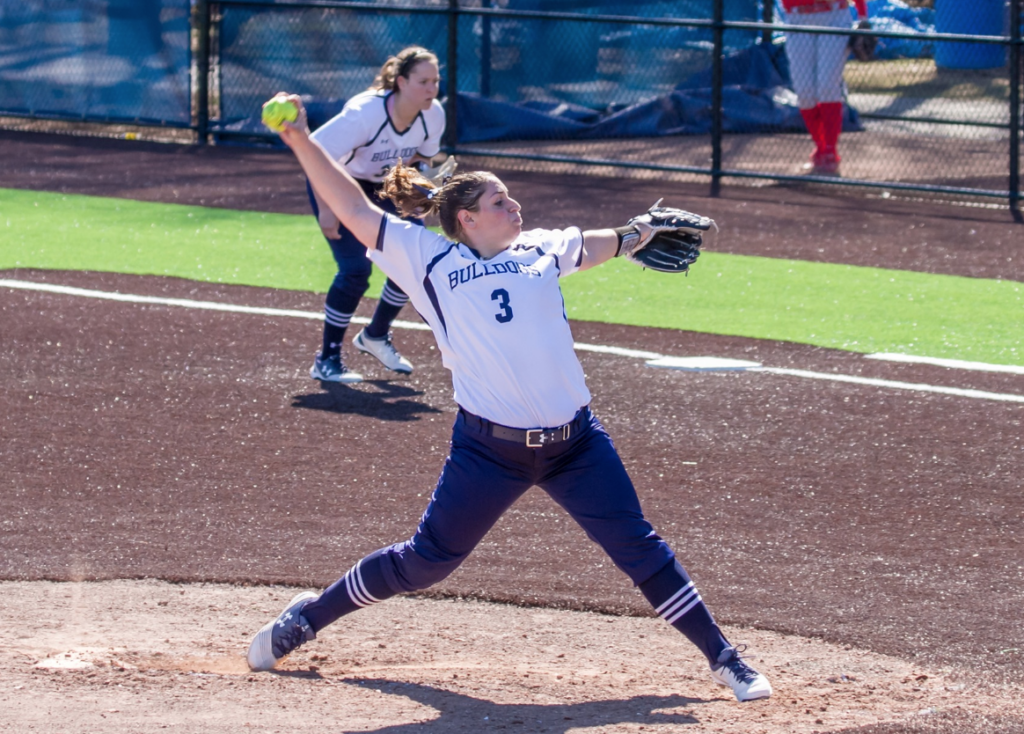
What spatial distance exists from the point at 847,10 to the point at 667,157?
2.85 meters

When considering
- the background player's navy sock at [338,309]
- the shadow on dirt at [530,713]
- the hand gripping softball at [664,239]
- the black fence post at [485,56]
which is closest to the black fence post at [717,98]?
the black fence post at [485,56]

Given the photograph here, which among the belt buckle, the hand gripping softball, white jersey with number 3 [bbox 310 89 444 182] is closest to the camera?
the belt buckle

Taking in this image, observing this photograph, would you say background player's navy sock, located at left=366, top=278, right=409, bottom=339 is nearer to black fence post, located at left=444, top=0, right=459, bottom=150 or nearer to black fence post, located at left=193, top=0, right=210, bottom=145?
black fence post, located at left=444, top=0, right=459, bottom=150

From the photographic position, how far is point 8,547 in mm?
6082

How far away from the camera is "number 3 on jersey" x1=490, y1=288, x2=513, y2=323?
15.1 feet

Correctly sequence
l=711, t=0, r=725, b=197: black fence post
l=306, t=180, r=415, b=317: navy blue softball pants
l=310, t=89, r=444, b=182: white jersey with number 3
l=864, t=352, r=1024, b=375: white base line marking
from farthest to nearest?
l=711, t=0, r=725, b=197: black fence post → l=864, t=352, r=1024, b=375: white base line marking → l=306, t=180, r=415, b=317: navy blue softball pants → l=310, t=89, r=444, b=182: white jersey with number 3

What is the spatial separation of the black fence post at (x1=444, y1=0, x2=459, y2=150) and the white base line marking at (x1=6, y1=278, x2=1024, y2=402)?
715cm

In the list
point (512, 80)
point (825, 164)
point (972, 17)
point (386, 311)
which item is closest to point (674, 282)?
point (386, 311)

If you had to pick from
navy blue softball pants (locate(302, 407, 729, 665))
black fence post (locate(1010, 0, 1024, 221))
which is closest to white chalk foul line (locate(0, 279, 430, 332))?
navy blue softball pants (locate(302, 407, 729, 665))

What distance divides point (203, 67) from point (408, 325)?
9.30 metres

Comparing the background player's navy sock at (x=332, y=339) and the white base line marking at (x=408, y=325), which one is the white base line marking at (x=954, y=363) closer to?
the white base line marking at (x=408, y=325)

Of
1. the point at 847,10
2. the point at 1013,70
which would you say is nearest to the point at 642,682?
the point at 1013,70

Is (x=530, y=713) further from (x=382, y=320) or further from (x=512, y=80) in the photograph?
(x=512, y=80)

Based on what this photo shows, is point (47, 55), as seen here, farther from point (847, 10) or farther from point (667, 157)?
point (847, 10)
